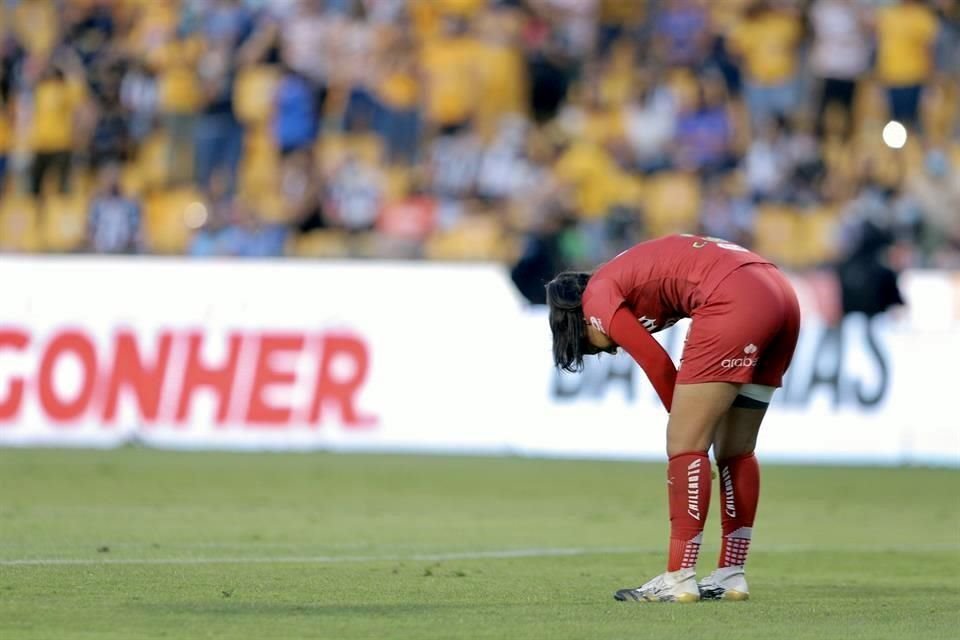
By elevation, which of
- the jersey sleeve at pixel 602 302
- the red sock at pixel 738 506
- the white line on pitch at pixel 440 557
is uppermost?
the jersey sleeve at pixel 602 302

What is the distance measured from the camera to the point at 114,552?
10.3 meters

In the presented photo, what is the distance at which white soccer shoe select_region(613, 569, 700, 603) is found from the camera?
27.7ft

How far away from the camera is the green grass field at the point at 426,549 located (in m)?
7.62

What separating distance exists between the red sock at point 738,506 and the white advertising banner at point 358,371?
10166 millimetres

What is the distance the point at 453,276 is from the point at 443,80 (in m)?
5.26

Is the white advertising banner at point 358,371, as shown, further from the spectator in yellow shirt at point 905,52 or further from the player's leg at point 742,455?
the player's leg at point 742,455

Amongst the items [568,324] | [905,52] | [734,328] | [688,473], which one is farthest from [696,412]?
[905,52]

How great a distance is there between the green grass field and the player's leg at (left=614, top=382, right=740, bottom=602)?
22 centimetres

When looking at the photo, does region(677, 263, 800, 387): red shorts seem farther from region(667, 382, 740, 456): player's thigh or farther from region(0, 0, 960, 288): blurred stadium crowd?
Answer: region(0, 0, 960, 288): blurred stadium crowd

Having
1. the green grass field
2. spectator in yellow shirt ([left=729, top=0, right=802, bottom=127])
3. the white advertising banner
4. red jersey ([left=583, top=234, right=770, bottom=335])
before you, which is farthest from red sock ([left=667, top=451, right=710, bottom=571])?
spectator in yellow shirt ([left=729, top=0, right=802, bottom=127])

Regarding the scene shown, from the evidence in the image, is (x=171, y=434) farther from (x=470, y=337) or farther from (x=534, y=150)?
(x=534, y=150)

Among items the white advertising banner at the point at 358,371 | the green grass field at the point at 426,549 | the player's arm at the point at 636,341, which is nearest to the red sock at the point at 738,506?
the green grass field at the point at 426,549

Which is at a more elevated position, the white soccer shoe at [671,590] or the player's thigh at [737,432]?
the player's thigh at [737,432]

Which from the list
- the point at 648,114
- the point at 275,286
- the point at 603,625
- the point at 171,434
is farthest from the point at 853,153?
the point at 603,625
